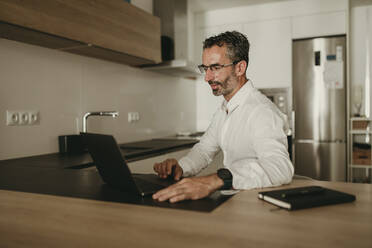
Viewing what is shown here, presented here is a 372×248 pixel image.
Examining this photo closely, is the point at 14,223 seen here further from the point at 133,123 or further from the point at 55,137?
the point at 133,123

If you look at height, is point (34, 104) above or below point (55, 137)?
above

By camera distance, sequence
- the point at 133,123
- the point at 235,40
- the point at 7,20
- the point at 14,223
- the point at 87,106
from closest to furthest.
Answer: the point at 14,223 → the point at 7,20 → the point at 235,40 → the point at 87,106 → the point at 133,123

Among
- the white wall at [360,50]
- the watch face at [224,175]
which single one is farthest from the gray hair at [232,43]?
the white wall at [360,50]

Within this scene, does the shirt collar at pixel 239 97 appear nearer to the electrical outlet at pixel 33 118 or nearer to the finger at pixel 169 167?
the finger at pixel 169 167

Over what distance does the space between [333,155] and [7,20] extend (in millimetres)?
3800

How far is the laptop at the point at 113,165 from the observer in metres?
1.07

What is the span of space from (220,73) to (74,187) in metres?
0.99

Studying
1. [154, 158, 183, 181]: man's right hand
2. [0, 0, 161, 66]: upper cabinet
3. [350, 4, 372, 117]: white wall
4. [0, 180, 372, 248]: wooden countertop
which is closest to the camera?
[0, 180, 372, 248]: wooden countertop

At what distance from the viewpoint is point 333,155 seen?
4.12m

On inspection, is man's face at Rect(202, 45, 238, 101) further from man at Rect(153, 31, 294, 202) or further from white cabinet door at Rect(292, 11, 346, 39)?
white cabinet door at Rect(292, 11, 346, 39)

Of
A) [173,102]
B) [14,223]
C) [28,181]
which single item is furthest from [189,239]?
[173,102]

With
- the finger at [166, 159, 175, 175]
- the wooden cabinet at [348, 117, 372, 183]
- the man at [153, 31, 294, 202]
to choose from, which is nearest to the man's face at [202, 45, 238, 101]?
the man at [153, 31, 294, 202]

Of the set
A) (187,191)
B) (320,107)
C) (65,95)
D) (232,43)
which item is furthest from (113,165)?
(320,107)

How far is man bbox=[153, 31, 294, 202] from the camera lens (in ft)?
4.14
